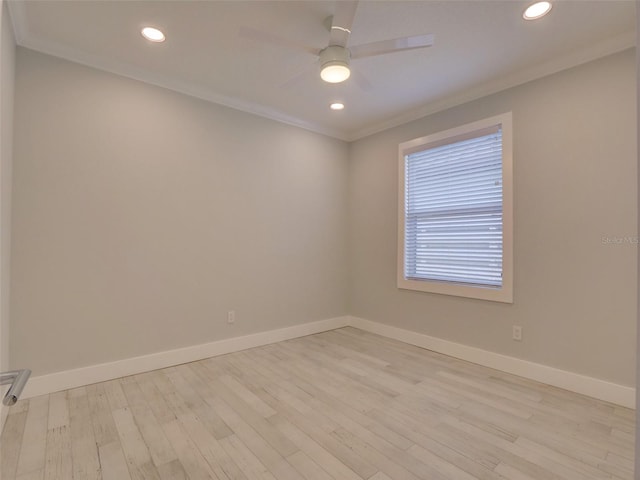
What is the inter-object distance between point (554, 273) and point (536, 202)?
1.95ft

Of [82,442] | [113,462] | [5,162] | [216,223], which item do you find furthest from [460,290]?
[5,162]

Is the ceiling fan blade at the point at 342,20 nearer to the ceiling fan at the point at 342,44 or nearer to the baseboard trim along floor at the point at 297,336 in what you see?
the ceiling fan at the point at 342,44

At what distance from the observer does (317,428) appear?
1912 millimetres

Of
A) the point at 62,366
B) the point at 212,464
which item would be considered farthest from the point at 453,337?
the point at 62,366

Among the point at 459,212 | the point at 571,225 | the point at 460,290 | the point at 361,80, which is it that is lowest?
the point at 460,290

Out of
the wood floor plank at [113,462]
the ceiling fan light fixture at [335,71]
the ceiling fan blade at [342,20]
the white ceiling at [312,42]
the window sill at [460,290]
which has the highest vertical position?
the white ceiling at [312,42]

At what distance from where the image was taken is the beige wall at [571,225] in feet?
7.26

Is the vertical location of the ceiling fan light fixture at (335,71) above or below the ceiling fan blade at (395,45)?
below

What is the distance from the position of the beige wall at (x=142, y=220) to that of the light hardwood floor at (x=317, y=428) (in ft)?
1.69

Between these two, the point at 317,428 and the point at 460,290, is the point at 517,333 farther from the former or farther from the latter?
the point at 317,428

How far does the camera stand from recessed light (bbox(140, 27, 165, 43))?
2172 mm

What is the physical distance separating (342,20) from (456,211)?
212 cm

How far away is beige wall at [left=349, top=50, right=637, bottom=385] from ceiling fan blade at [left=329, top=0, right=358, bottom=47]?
5.71ft

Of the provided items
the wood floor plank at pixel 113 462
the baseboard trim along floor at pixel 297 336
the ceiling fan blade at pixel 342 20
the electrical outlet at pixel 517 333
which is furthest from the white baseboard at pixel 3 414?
the electrical outlet at pixel 517 333
